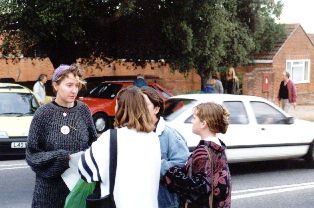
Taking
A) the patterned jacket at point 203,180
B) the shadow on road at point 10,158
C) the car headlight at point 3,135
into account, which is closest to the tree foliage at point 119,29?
the shadow on road at point 10,158

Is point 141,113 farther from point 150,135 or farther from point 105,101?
point 105,101

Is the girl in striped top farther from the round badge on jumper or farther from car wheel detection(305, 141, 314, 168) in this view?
car wheel detection(305, 141, 314, 168)

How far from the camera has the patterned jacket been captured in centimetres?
335

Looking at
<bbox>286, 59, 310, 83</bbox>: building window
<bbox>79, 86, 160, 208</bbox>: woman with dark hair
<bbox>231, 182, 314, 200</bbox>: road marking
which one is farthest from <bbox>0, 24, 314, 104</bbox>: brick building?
<bbox>79, 86, 160, 208</bbox>: woman with dark hair

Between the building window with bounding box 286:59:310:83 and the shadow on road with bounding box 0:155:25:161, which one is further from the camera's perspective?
the building window with bounding box 286:59:310:83

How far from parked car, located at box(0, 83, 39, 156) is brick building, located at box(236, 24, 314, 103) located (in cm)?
1627

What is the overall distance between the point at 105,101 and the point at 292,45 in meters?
18.9

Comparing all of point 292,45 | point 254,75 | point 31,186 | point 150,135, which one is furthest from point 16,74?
point 150,135

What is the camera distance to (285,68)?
32.5 meters

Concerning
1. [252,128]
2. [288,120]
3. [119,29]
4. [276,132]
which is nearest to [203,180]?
[252,128]

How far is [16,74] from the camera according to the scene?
30.5 metres

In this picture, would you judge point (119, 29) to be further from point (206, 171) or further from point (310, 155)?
point (206, 171)

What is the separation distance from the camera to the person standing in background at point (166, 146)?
3.70m

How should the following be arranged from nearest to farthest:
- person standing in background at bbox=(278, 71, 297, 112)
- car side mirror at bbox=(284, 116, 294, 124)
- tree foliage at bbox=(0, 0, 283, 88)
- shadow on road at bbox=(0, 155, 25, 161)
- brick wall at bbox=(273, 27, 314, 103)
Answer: car side mirror at bbox=(284, 116, 294, 124) → shadow on road at bbox=(0, 155, 25, 161) → person standing in background at bbox=(278, 71, 297, 112) → tree foliage at bbox=(0, 0, 283, 88) → brick wall at bbox=(273, 27, 314, 103)
